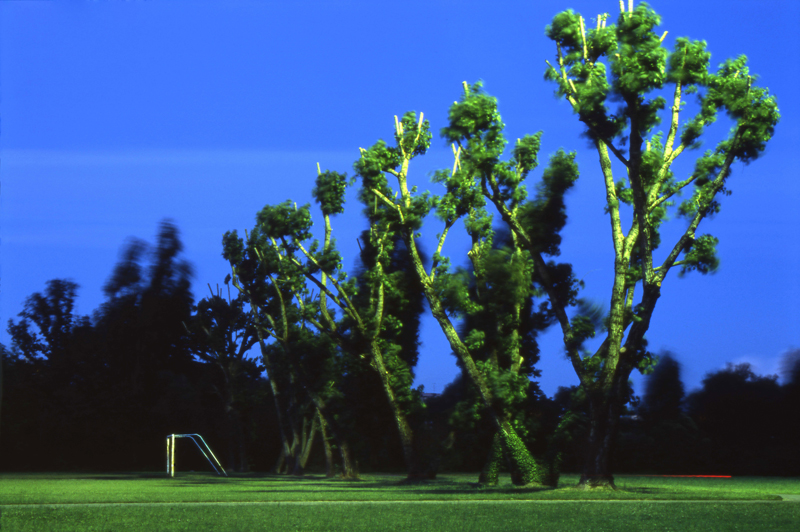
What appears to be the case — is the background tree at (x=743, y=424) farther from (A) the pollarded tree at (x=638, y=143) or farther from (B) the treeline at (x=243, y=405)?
(A) the pollarded tree at (x=638, y=143)

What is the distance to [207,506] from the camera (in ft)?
49.1

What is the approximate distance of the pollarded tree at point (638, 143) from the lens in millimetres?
20938

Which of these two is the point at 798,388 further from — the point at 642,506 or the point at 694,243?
the point at 642,506

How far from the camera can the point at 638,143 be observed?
21.3 m

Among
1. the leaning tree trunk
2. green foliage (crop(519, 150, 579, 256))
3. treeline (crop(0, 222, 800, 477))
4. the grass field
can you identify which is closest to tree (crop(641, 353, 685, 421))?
treeline (crop(0, 222, 800, 477))

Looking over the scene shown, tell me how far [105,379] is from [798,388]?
4234 cm

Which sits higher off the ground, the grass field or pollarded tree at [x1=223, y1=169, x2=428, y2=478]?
pollarded tree at [x1=223, y1=169, x2=428, y2=478]

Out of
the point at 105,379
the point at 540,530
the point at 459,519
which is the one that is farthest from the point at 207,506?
the point at 105,379

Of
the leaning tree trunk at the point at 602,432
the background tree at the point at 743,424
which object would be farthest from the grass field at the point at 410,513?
the background tree at the point at 743,424

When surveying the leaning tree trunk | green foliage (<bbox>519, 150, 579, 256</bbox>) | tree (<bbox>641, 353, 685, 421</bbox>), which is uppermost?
green foliage (<bbox>519, 150, 579, 256</bbox>)

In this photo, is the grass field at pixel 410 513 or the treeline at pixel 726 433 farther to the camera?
the treeline at pixel 726 433

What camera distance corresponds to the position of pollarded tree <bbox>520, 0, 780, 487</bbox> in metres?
20.9

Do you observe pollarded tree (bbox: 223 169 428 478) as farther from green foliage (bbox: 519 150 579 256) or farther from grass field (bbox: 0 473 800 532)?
grass field (bbox: 0 473 800 532)

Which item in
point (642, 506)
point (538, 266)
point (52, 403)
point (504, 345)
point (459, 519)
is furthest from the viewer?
point (52, 403)
